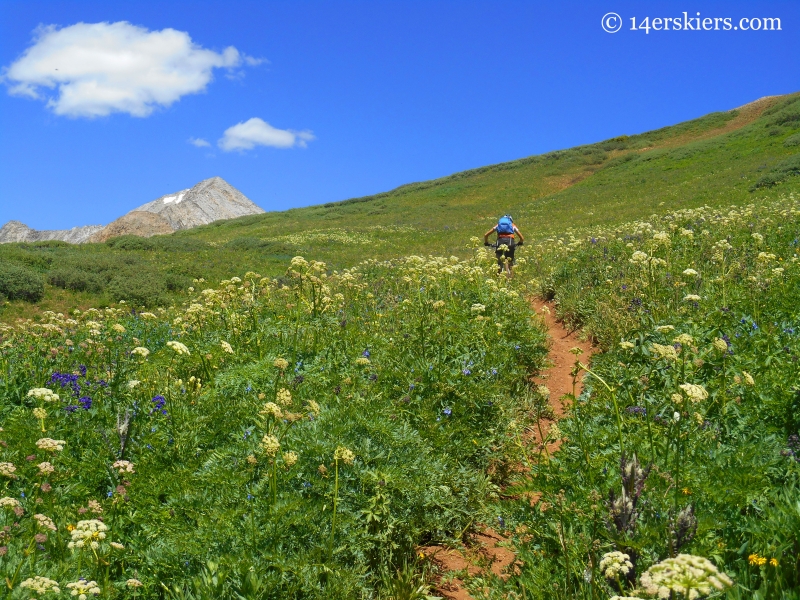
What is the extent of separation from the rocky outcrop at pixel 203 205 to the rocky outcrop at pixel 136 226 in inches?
491

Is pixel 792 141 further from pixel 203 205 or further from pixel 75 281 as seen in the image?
pixel 203 205

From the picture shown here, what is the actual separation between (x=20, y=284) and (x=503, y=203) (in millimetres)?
44038

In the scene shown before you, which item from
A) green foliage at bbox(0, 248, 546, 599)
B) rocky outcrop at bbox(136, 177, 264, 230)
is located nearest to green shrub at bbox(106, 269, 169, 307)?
green foliage at bbox(0, 248, 546, 599)

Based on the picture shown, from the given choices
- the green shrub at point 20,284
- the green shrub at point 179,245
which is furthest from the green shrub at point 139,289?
the green shrub at point 179,245

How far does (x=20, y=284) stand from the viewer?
58.2 ft

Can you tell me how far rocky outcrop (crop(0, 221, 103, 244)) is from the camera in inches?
3615

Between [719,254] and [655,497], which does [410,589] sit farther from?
[719,254]

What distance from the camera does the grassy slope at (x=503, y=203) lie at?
2638 centimetres

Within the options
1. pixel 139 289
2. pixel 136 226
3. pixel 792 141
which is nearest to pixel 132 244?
pixel 139 289

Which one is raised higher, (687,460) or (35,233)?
(35,233)

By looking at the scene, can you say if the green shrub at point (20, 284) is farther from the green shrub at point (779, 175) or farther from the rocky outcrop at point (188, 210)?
the rocky outcrop at point (188, 210)

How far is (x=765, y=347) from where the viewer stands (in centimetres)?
537

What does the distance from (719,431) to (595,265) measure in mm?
8319

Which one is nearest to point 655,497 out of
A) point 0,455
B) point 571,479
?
point 571,479
